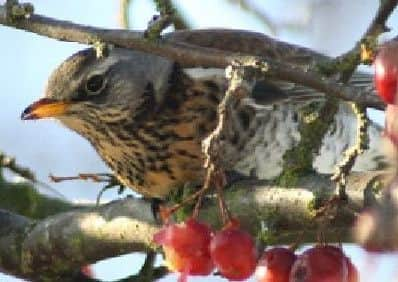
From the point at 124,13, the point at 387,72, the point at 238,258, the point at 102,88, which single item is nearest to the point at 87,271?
the point at 102,88

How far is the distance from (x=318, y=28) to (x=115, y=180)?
677mm

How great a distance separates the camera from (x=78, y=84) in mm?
2477

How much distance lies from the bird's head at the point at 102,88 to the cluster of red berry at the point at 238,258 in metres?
1.14

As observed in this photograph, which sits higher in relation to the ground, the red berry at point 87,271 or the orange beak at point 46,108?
the orange beak at point 46,108

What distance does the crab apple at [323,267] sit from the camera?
3.61ft

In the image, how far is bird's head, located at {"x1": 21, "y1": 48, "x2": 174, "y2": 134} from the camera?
2436 millimetres

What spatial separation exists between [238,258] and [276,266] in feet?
0.16

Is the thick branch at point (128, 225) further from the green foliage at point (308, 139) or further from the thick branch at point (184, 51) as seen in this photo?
the thick branch at point (184, 51)

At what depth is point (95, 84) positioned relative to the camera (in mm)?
2590

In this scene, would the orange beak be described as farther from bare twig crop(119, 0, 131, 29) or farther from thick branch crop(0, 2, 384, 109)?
thick branch crop(0, 2, 384, 109)

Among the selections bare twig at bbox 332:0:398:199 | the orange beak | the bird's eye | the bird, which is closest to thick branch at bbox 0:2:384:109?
bare twig at bbox 332:0:398:199

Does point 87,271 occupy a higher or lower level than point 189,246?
lower

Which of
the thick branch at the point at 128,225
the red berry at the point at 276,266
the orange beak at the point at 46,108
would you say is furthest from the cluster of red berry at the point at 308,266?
the orange beak at the point at 46,108

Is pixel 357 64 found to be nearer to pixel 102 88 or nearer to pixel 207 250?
pixel 207 250
